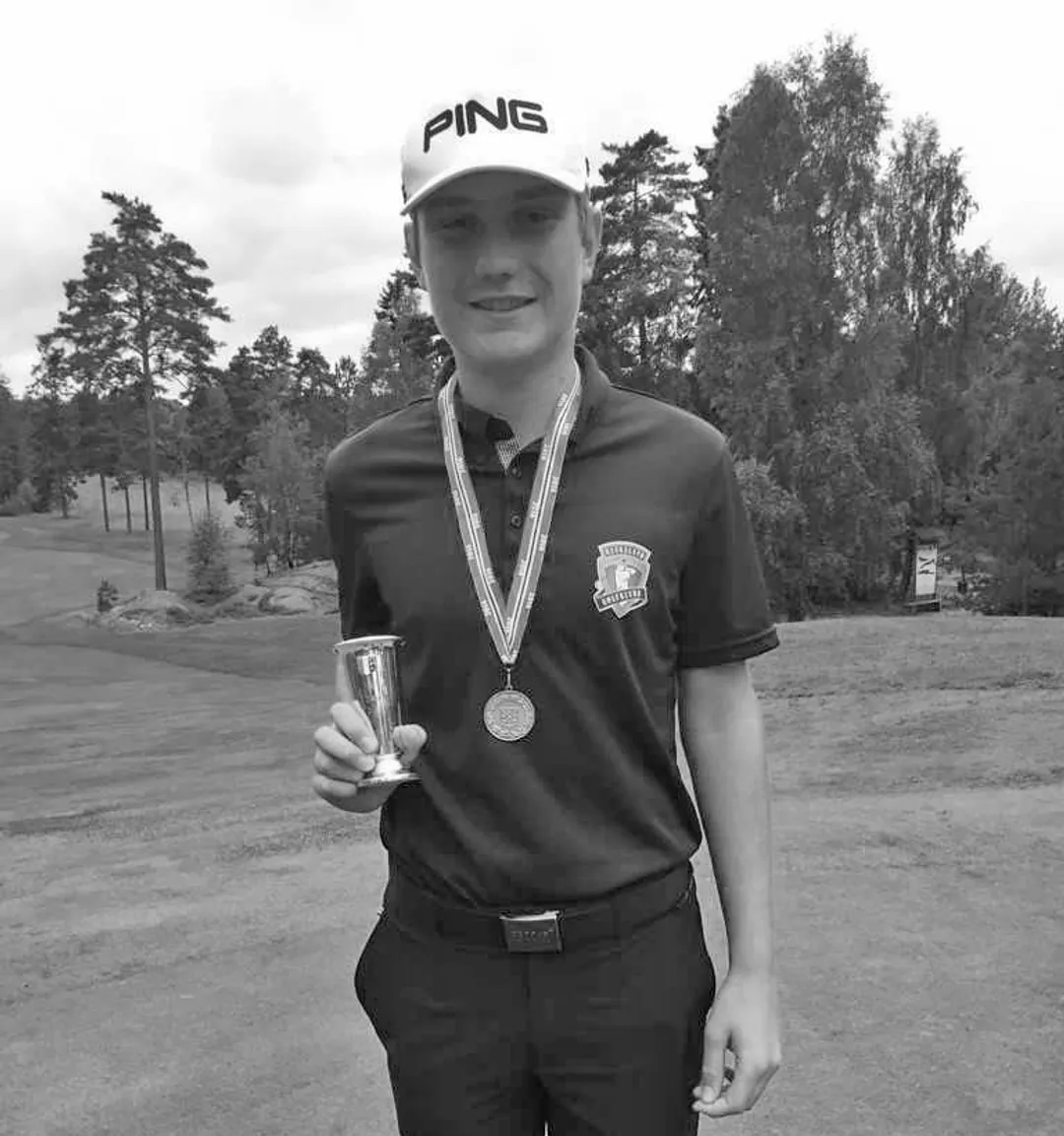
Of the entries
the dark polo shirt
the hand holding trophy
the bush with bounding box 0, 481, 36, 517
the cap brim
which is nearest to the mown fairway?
the dark polo shirt

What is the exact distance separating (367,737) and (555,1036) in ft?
1.93

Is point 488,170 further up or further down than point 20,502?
further down

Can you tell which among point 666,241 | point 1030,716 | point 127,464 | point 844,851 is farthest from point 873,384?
point 127,464

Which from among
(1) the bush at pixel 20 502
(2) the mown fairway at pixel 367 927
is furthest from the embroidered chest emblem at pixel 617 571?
(1) the bush at pixel 20 502

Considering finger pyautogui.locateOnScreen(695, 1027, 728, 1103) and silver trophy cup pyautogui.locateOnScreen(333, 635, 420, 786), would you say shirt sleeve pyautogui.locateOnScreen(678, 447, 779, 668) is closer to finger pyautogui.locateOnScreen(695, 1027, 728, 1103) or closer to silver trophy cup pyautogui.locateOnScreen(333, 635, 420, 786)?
silver trophy cup pyautogui.locateOnScreen(333, 635, 420, 786)

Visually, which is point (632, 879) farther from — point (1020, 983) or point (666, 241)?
point (666, 241)

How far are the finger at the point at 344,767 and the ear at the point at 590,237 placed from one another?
0.91m

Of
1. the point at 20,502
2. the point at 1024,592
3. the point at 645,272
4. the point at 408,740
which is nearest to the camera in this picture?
the point at 408,740

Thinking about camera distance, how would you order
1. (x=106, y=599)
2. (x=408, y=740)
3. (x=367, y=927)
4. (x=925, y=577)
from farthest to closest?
(x=106, y=599)
(x=925, y=577)
(x=367, y=927)
(x=408, y=740)

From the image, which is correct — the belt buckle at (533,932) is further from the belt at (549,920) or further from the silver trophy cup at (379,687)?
the silver trophy cup at (379,687)

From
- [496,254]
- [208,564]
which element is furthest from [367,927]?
[208,564]

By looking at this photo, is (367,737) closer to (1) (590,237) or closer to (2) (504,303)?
(2) (504,303)

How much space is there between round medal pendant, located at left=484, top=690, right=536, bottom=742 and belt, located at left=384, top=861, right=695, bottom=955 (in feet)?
0.95

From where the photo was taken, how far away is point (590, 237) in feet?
6.39
